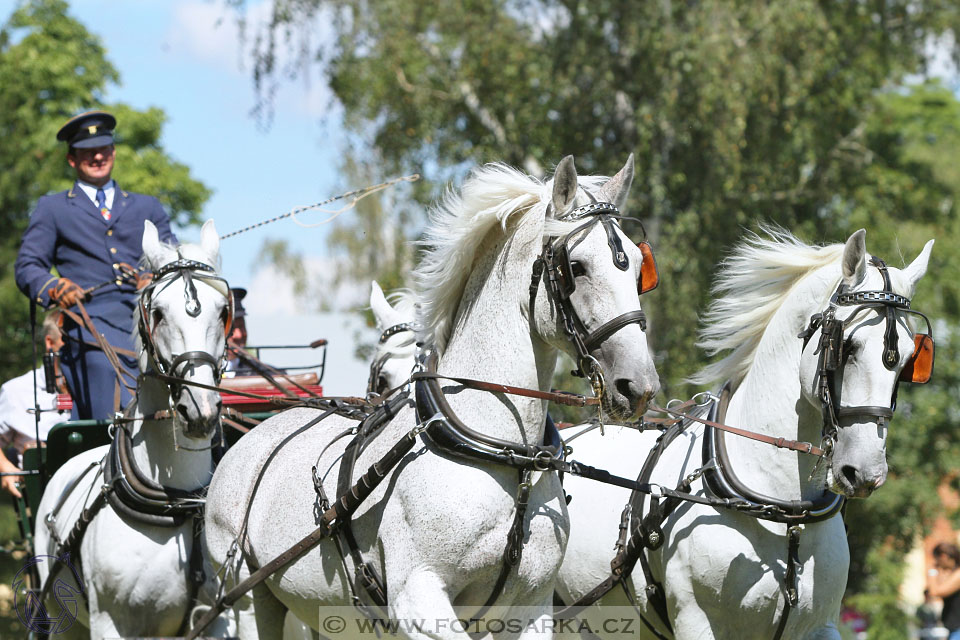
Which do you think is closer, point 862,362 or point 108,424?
point 862,362

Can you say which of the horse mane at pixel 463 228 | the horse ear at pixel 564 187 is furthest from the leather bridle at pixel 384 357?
the horse ear at pixel 564 187

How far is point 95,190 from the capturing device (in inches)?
263

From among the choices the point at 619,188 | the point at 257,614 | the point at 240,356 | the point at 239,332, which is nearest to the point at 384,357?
the point at 240,356

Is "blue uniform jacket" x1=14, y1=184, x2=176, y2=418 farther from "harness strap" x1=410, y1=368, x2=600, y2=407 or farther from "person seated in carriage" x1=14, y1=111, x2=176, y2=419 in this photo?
"harness strap" x1=410, y1=368, x2=600, y2=407

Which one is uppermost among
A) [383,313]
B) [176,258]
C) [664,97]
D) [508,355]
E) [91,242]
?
[664,97]

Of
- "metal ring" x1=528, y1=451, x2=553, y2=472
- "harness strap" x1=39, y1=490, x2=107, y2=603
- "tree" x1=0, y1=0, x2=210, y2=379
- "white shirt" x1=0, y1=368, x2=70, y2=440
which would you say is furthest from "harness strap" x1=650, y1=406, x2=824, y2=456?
"tree" x1=0, y1=0, x2=210, y2=379

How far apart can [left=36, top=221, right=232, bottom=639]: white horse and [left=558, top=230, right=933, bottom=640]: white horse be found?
1.94 meters

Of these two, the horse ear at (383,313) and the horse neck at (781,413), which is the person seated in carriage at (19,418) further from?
the horse neck at (781,413)

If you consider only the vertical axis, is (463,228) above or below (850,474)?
above

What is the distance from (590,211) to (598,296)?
32cm

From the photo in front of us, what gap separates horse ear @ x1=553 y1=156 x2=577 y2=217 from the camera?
385 cm

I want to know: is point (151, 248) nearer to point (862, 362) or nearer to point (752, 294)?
point (752, 294)

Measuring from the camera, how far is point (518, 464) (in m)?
3.90

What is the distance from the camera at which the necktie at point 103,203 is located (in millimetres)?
6570
